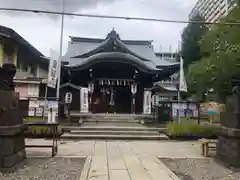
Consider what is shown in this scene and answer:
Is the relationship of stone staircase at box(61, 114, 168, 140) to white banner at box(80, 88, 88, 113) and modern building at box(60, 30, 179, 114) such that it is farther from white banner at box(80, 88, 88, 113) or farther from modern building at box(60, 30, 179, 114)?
modern building at box(60, 30, 179, 114)

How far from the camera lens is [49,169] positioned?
6.28 meters

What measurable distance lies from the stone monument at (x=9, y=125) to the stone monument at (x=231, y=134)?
5159mm

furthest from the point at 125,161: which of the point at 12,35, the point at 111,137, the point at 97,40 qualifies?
the point at 97,40

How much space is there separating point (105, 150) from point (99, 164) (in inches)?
90.0

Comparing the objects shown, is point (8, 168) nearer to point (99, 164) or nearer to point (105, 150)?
point (99, 164)

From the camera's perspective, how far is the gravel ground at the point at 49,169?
5605 millimetres

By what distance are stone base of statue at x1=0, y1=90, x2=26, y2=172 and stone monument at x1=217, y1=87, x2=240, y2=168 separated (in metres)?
5.16

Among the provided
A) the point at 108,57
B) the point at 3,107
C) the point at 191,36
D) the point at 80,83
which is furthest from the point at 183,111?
the point at 191,36

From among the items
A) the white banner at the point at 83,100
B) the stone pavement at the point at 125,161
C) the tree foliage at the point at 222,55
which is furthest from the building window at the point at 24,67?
the tree foliage at the point at 222,55

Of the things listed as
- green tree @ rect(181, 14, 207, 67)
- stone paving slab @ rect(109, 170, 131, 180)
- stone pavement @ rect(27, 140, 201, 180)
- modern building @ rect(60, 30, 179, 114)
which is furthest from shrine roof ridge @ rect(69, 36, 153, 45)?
stone paving slab @ rect(109, 170, 131, 180)

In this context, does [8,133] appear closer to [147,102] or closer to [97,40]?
[147,102]

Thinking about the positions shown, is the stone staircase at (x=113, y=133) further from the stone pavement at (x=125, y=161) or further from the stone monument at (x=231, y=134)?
the stone monument at (x=231, y=134)

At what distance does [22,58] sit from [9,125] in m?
16.8

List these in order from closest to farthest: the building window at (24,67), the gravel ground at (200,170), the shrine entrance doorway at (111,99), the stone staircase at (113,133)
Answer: the gravel ground at (200,170), the stone staircase at (113,133), the shrine entrance doorway at (111,99), the building window at (24,67)
